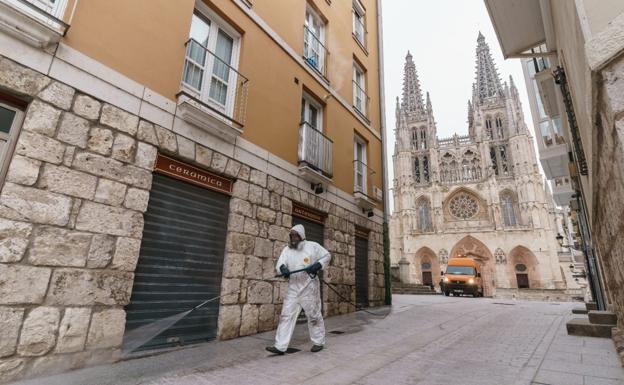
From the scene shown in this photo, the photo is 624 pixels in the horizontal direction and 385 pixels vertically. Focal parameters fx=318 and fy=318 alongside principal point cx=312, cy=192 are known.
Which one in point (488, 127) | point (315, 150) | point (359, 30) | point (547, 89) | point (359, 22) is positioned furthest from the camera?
point (488, 127)

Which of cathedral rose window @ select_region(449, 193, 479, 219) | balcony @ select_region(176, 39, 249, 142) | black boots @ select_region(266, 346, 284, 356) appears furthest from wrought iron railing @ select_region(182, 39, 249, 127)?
cathedral rose window @ select_region(449, 193, 479, 219)

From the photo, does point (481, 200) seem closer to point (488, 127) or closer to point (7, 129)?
point (488, 127)

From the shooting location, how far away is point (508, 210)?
4347 centimetres

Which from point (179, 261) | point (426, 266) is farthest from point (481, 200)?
point (179, 261)

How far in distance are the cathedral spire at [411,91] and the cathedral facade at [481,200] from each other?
3.21 m

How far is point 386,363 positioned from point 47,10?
18.5 feet

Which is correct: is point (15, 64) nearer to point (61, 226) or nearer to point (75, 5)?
point (75, 5)

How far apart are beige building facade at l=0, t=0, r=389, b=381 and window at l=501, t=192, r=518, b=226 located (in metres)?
43.0

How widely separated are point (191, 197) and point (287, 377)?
117 inches

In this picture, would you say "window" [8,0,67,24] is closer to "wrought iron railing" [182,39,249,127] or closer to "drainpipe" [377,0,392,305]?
"wrought iron railing" [182,39,249,127]

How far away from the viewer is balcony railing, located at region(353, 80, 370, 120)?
34.4ft

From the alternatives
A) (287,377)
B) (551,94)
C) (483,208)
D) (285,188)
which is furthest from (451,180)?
(287,377)

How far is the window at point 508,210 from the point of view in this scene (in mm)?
42750

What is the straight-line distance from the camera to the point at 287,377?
319cm
